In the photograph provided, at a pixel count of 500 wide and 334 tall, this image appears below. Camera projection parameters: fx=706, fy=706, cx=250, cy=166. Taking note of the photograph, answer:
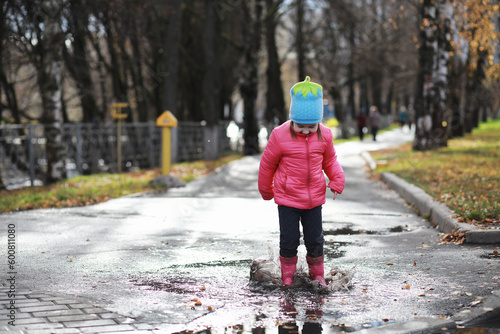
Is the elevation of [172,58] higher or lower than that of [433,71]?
higher

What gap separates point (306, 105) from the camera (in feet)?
18.3

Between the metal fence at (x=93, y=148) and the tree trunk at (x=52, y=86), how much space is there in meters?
0.53

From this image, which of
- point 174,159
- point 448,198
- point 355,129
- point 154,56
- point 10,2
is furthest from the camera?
point 355,129

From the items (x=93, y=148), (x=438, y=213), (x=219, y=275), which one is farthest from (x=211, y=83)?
(x=219, y=275)

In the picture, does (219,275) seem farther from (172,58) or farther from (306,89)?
(172,58)

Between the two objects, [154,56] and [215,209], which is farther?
[154,56]

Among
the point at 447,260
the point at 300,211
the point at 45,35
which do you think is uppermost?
the point at 45,35

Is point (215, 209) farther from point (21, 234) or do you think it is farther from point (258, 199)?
point (21, 234)

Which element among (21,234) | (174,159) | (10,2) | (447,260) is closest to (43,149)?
(10,2)

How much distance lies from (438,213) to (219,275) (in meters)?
3.97

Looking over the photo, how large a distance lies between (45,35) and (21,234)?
8307 millimetres

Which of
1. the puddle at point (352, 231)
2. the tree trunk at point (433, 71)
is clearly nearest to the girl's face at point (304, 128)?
the puddle at point (352, 231)

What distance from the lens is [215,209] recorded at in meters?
11.1

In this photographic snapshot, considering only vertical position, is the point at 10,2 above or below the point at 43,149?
above
